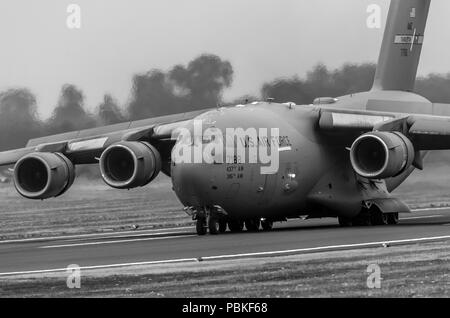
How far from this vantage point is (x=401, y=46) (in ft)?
105

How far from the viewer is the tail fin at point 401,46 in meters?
31.7

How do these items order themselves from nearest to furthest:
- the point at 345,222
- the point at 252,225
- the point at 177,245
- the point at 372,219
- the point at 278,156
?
the point at 177,245
the point at 278,156
the point at 252,225
the point at 372,219
the point at 345,222

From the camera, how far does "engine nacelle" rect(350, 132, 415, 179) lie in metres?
26.3

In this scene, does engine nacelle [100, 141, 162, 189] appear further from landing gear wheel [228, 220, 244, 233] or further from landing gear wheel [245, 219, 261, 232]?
landing gear wheel [245, 219, 261, 232]

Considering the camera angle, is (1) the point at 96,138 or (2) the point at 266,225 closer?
(2) the point at 266,225

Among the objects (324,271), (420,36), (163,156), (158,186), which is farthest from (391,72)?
(324,271)

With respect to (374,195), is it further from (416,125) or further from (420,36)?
(420,36)

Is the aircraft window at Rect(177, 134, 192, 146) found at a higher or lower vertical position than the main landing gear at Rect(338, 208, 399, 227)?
higher

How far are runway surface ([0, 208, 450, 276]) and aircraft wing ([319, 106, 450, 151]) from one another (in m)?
2.12

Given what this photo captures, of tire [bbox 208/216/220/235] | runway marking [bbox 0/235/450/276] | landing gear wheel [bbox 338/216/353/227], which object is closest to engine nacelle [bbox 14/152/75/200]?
tire [bbox 208/216/220/235]

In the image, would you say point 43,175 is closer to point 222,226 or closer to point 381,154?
point 222,226

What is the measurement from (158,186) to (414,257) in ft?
70.3

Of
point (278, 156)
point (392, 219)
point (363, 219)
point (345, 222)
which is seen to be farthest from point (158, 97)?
point (392, 219)

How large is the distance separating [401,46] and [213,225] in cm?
897
